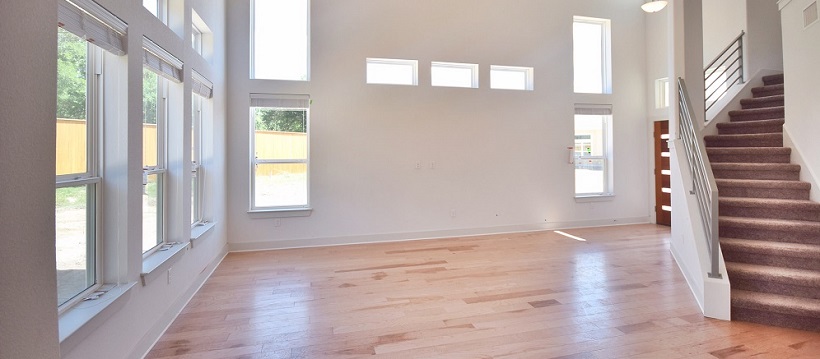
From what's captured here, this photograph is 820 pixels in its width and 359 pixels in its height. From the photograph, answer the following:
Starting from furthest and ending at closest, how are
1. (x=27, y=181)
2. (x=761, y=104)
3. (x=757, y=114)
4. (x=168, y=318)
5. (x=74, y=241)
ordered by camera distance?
(x=761, y=104) → (x=757, y=114) → (x=168, y=318) → (x=74, y=241) → (x=27, y=181)

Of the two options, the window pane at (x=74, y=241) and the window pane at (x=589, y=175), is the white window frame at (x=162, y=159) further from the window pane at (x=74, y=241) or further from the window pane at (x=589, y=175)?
the window pane at (x=589, y=175)

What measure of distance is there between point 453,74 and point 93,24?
482cm

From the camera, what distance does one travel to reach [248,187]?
5117 mm

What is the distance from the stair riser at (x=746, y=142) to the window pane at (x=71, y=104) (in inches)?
229

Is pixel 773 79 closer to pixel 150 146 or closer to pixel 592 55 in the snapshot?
pixel 592 55

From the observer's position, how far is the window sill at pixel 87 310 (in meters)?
1.61

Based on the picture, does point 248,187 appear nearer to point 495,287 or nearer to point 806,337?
point 495,287

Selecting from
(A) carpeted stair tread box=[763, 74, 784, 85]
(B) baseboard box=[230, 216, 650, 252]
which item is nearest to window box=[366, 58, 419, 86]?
(B) baseboard box=[230, 216, 650, 252]

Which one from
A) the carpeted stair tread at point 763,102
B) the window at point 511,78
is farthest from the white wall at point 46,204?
the carpeted stair tread at point 763,102

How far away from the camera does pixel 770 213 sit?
10.9 feet

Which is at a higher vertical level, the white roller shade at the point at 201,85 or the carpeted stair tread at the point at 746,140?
the white roller shade at the point at 201,85

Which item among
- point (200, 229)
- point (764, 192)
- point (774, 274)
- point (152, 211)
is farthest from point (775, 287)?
point (200, 229)

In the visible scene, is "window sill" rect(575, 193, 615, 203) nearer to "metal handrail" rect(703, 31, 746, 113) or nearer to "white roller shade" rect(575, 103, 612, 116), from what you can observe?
"white roller shade" rect(575, 103, 612, 116)

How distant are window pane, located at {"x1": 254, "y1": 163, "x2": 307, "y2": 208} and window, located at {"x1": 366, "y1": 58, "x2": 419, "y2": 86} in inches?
68.5
